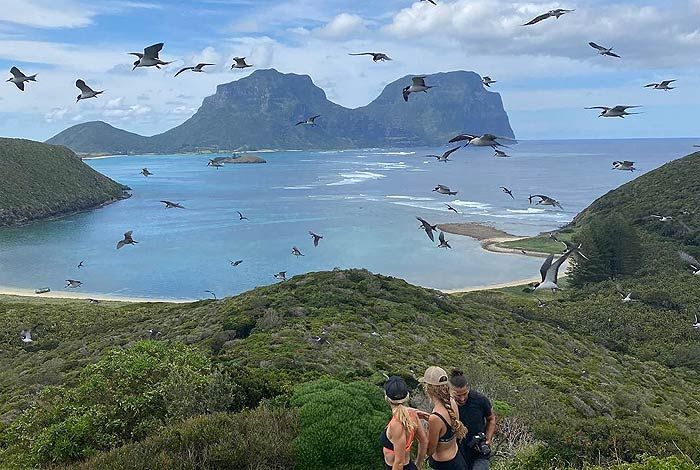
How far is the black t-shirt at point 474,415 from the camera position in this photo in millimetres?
6684

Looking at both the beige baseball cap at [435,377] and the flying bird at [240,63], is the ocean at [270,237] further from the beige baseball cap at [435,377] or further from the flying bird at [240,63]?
the beige baseball cap at [435,377]

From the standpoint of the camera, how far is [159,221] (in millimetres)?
106688

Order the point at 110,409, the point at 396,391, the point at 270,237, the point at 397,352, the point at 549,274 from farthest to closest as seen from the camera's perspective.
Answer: the point at 270,237 → the point at 397,352 → the point at 549,274 → the point at 110,409 → the point at 396,391

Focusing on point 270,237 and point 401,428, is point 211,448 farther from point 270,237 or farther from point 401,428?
point 270,237

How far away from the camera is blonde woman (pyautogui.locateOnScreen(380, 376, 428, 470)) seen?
578cm

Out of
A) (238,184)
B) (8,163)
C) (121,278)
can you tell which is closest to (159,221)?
(121,278)

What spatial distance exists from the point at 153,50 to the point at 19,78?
3.63 meters

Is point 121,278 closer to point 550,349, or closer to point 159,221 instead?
point 159,221

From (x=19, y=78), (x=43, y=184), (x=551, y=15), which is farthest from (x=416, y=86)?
(x=43, y=184)

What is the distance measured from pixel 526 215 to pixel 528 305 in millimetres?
61720

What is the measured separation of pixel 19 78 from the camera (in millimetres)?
12414

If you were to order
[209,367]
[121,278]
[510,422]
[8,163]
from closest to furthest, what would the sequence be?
[510,422], [209,367], [121,278], [8,163]

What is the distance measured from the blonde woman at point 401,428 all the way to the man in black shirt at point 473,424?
90cm

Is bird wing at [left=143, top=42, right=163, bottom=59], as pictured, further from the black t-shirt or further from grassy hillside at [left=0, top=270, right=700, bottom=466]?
the black t-shirt
